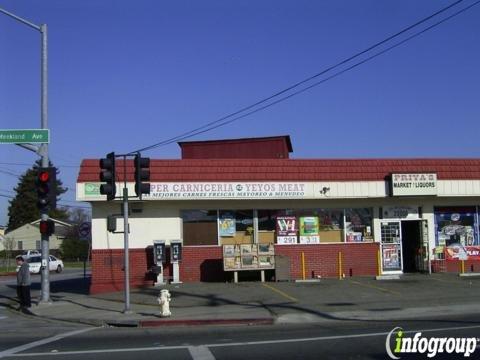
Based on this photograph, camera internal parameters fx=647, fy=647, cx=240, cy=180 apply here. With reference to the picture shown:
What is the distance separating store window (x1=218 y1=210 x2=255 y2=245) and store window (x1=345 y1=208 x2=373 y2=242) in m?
3.83

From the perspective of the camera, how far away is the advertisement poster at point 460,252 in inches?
1013

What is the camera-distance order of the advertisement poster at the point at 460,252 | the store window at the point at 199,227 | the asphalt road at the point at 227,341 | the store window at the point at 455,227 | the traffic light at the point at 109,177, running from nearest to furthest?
the asphalt road at the point at 227,341 < the traffic light at the point at 109,177 < the store window at the point at 199,227 < the advertisement poster at the point at 460,252 < the store window at the point at 455,227

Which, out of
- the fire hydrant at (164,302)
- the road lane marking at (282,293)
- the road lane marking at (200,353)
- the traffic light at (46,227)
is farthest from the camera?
the traffic light at (46,227)

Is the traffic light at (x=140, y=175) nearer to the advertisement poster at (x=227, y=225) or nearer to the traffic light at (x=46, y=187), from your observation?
the traffic light at (x=46, y=187)

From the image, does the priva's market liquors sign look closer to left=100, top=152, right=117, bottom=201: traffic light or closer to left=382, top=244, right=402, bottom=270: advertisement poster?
left=382, top=244, right=402, bottom=270: advertisement poster

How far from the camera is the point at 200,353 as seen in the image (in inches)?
416

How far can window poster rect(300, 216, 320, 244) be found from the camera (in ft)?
82.1

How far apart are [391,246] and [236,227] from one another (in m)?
6.19

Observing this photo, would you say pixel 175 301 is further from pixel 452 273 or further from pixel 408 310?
pixel 452 273

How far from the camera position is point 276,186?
2417 cm

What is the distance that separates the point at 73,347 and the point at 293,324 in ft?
16.6

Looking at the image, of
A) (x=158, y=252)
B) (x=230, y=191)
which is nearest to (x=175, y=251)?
(x=158, y=252)

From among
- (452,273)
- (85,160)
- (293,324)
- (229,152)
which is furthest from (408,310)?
(229,152)

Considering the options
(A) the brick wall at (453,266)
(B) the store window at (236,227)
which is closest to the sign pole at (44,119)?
(B) the store window at (236,227)
